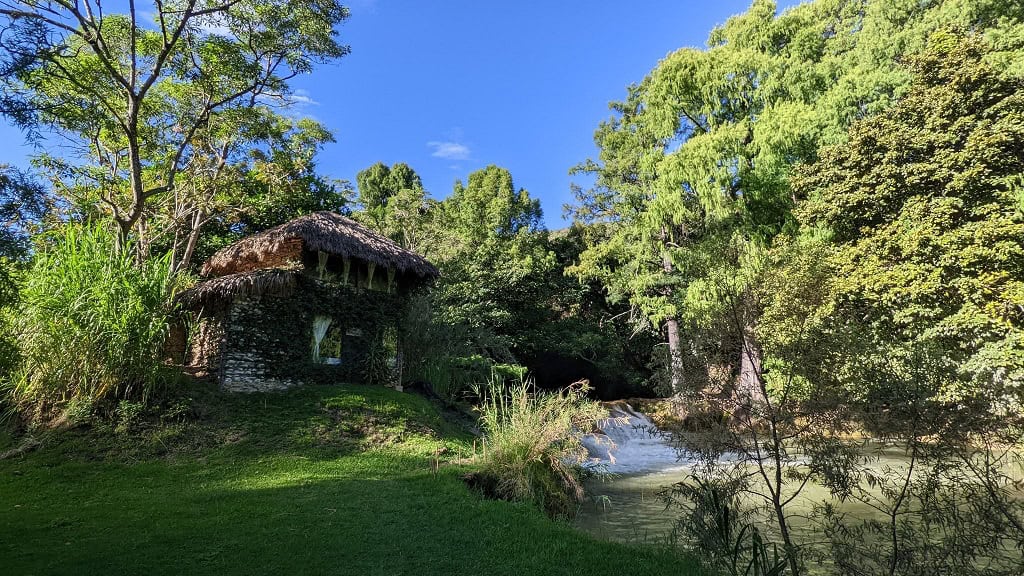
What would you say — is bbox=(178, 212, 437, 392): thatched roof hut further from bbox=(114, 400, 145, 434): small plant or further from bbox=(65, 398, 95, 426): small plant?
bbox=(65, 398, 95, 426): small plant

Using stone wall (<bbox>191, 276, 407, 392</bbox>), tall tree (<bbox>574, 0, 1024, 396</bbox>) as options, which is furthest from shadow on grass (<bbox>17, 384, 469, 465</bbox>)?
tall tree (<bbox>574, 0, 1024, 396</bbox>)

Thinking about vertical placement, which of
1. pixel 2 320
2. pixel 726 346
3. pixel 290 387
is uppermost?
pixel 2 320

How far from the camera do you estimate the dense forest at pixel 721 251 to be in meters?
3.33

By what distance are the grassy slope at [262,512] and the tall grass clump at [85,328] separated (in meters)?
0.88

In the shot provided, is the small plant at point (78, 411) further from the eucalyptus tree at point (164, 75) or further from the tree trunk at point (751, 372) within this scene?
the tree trunk at point (751, 372)

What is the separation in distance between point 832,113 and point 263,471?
15550 mm

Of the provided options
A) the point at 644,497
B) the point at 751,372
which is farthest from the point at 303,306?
the point at 751,372

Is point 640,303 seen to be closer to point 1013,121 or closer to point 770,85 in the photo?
point 770,85

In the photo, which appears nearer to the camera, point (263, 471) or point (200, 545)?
point (200, 545)

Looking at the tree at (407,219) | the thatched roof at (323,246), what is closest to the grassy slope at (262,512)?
the thatched roof at (323,246)

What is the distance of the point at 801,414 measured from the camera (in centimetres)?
338

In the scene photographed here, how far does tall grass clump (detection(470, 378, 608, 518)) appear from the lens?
19.0 feet

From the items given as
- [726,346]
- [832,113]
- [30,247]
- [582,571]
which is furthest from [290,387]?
[832,113]

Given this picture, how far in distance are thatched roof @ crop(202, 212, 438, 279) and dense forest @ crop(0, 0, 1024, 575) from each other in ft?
3.55
